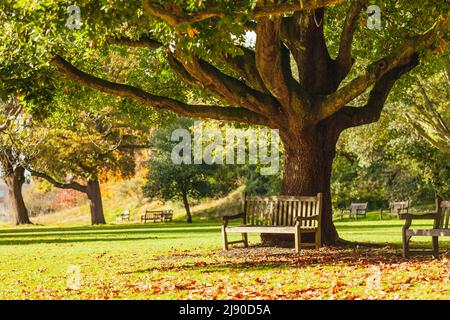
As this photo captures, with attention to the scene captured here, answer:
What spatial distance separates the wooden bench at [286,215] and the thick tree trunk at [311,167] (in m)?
0.67

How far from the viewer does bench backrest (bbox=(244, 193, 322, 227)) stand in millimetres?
16672

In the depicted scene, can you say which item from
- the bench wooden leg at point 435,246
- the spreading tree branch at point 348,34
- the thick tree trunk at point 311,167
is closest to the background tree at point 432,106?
the spreading tree branch at point 348,34

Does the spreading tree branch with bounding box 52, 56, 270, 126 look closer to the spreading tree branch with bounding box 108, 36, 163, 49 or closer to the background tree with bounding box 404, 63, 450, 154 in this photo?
the spreading tree branch with bounding box 108, 36, 163, 49

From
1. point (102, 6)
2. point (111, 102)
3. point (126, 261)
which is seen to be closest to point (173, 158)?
point (111, 102)

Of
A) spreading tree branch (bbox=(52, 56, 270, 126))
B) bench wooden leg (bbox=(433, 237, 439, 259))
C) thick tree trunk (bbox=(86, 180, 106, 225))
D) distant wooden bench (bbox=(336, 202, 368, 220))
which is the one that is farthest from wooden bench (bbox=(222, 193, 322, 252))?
thick tree trunk (bbox=(86, 180, 106, 225))

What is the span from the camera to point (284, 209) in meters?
17.1

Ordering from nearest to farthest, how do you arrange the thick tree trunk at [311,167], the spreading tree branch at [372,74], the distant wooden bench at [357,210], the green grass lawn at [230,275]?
the green grass lawn at [230,275] < the spreading tree branch at [372,74] < the thick tree trunk at [311,167] < the distant wooden bench at [357,210]

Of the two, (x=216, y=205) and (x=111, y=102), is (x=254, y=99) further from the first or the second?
(x=216, y=205)

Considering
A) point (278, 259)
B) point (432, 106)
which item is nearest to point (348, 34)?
point (278, 259)

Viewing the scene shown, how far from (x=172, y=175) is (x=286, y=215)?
29.4 m

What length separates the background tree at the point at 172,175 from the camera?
46.1 metres

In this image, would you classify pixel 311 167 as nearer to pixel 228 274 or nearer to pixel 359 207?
pixel 228 274

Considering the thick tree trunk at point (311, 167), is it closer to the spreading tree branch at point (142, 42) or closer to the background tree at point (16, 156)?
the spreading tree branch at point (142, 42)

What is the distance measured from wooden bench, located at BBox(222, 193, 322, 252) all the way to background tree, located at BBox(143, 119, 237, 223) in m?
28.2
